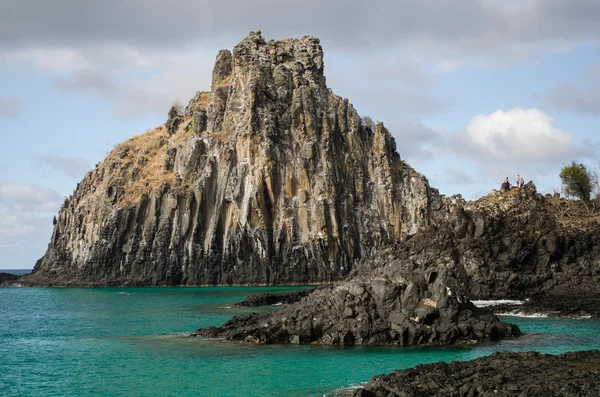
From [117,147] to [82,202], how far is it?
54.2 ft

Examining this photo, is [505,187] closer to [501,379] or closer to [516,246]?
[516,246]

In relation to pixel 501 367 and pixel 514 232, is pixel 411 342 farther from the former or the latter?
Answer: pixel 514 232

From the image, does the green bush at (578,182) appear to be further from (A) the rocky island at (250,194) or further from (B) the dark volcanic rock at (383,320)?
(B) the dark volcanic rock at (383,320)

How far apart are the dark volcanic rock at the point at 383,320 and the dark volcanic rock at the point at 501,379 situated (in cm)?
958

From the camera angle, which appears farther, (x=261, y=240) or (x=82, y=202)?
(x=82, y=202)

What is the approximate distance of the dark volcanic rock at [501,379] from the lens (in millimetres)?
21688

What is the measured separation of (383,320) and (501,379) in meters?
14.7

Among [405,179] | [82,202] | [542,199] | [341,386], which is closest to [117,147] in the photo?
[82,202]

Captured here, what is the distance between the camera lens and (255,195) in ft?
355

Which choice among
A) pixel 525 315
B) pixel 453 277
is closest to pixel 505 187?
pixel 525 315

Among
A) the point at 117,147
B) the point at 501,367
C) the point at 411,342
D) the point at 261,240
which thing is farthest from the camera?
the point at 117,147

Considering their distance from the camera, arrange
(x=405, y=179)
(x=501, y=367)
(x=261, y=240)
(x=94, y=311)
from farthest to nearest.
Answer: (x=405, y=179) < (x=261, y=240) < (x=94, y=311) < (x=501, y=367)

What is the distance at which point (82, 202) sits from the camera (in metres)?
131

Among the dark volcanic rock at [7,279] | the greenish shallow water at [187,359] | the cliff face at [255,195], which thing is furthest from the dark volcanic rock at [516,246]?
the dark volcanic rock at [7,279]
